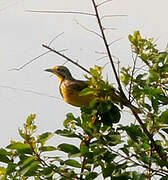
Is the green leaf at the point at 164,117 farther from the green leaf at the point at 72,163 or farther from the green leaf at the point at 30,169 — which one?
the green leaf at the point at 30,169

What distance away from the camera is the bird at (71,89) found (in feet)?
20.3

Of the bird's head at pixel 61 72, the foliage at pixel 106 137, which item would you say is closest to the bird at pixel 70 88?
the bird's head at pixel 61 72

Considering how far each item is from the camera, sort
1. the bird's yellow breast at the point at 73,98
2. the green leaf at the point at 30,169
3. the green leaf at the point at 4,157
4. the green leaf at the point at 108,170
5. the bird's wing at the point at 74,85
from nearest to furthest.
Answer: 1. the green leaf at the point at 108,170
2. the green leaf at the point at 30,169
3. the green leaf at the point at 4,157
4. the bird's yellow breast at the point at 73,98
5. the bird's wing at the point at 74,85

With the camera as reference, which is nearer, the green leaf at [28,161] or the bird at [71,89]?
the green leaf at [28,161]

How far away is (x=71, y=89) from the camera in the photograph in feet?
22.1

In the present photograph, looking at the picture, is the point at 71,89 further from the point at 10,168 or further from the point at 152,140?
the point at 152,140

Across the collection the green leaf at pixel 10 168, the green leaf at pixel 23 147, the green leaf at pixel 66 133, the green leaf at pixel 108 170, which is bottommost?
the green leaf at pixel 10 168

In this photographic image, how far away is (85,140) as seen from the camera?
341 centimetres

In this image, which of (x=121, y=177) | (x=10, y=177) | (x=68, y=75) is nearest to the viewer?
(x=121, y=177)

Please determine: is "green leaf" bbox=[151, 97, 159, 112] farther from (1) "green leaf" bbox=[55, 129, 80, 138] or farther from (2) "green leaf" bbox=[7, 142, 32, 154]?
(2) "green leaf" bbox=[7, 142, 32, 154]

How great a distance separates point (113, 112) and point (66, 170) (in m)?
0.53

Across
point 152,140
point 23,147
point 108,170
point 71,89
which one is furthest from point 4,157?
point 71,89

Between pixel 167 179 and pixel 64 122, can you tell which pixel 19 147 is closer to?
pixel 64 122

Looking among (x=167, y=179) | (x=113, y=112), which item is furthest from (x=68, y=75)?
(x=167, y=179)
